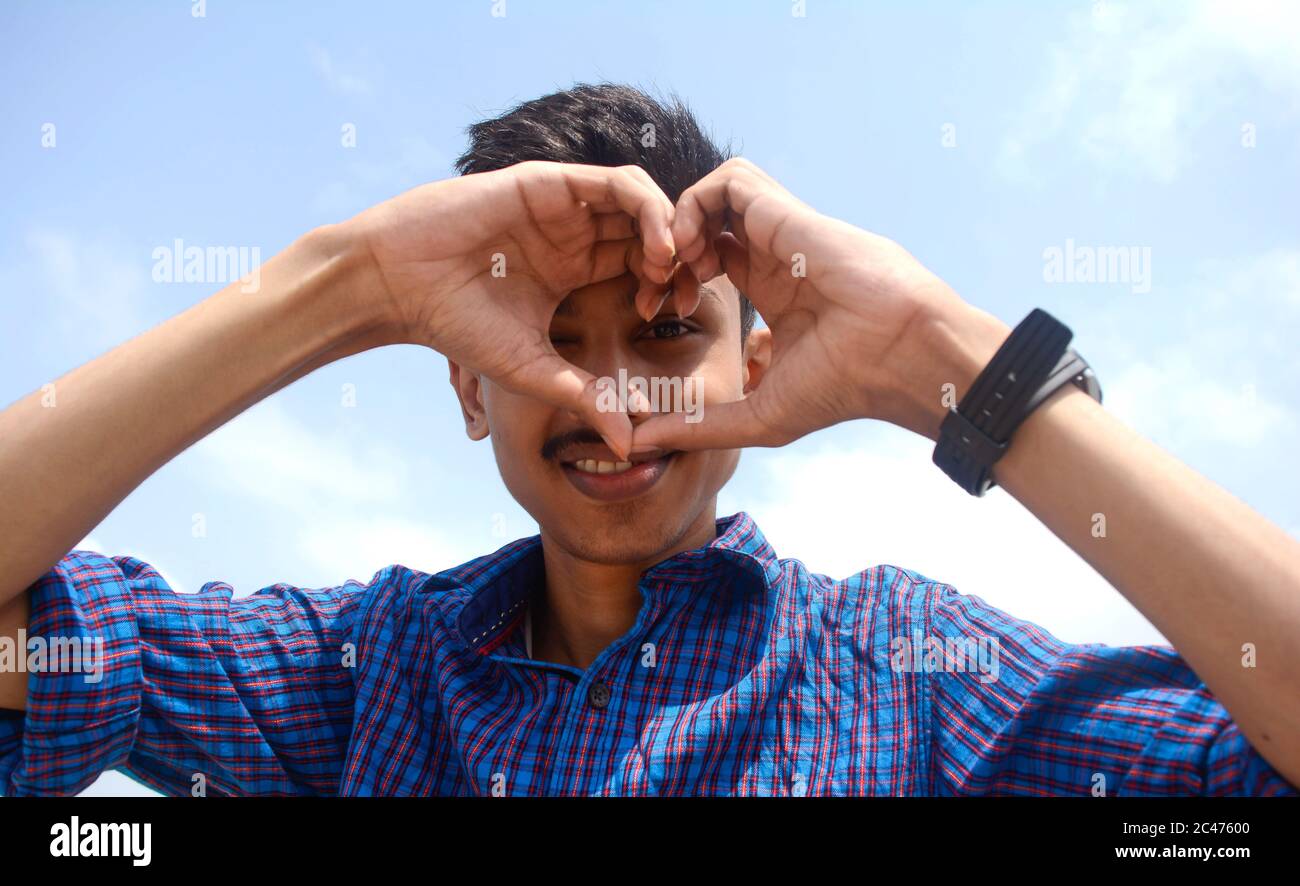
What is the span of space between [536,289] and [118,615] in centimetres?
138

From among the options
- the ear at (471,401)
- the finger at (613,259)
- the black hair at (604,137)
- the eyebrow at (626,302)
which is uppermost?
the black hair at (604,137)

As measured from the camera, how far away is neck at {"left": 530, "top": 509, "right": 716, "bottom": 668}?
3.08 meters

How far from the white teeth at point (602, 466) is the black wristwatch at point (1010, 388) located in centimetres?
93

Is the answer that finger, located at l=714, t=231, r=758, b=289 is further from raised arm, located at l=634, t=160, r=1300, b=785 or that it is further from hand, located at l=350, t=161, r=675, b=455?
hand, located at l=350, t=161, r=675, b=455

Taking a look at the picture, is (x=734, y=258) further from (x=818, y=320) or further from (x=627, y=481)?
(x=627, y=481)

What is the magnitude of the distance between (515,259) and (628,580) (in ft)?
3.35

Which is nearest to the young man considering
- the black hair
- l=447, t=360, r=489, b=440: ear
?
l=447, t=360, r=489, b=440: ear

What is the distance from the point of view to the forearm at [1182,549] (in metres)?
1.88

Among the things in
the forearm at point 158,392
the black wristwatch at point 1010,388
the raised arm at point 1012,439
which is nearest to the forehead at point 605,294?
the raised arm at point 1012,439

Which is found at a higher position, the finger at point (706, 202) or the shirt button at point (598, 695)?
the finger at point (706, 202)

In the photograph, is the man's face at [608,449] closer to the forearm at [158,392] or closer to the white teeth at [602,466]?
the white teeth at [602,466]

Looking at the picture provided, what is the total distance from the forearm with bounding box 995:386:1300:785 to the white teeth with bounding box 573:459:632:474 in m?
1.06

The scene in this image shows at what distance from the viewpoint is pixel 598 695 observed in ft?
8.86
